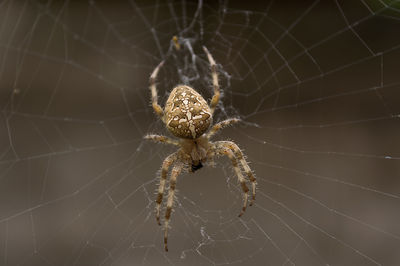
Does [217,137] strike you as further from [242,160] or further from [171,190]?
[171,190]

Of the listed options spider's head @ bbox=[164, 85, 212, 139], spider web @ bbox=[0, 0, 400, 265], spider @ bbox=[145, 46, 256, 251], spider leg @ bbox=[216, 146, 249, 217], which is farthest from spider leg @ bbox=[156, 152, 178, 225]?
spider web @ bbox=[0, 0, 400, 265]

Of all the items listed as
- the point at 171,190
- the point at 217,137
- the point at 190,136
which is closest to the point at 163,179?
the point at 171,190

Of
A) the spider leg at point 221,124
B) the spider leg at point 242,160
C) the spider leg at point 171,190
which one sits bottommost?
the spider leg at point 171,190

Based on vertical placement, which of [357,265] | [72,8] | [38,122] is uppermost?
[72,8]

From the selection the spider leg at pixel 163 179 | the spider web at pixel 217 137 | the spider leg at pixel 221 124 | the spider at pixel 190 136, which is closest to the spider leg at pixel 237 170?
the spider at pixel 190 136

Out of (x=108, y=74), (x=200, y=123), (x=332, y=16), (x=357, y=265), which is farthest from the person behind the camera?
(x=108, y=74)

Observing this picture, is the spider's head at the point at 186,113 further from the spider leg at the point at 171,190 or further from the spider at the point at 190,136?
the spider leg at the point at 171,190

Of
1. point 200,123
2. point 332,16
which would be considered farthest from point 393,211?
point 200,123

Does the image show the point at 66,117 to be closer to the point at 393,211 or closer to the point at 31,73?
the point at 31,73
